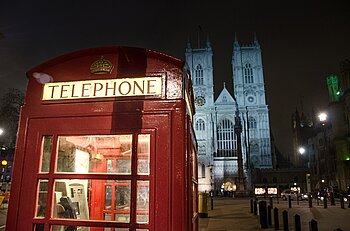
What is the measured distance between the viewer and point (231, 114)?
61.2 metres

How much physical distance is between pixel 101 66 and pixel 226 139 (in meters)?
59.6

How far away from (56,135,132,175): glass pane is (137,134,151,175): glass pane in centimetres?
9

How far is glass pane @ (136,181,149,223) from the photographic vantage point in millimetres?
2040

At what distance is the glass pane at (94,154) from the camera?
2.31 meters

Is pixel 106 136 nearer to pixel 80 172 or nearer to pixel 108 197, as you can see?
pixel 80 172

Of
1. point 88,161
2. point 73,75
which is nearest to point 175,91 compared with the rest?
point 73,75

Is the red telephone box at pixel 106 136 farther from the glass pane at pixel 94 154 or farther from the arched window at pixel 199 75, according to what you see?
the arched window at pixel 199 75

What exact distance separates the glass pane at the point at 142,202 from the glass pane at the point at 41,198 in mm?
714

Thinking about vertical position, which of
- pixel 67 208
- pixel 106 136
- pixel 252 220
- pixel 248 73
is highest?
pixel 248 73

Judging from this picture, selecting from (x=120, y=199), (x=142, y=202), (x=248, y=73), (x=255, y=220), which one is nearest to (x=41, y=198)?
(x=142, y=202)

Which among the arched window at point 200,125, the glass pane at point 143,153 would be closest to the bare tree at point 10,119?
the glass pane at point 143,153

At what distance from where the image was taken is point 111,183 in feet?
9.64

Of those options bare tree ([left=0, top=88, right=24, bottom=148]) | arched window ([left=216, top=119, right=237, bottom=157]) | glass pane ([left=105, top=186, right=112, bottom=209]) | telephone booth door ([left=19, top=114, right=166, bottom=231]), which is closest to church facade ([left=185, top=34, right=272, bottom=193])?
arched window ([left=216, top=119, right=237, bottom=157])

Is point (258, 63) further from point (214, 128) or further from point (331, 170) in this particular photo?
point (331, 170)
